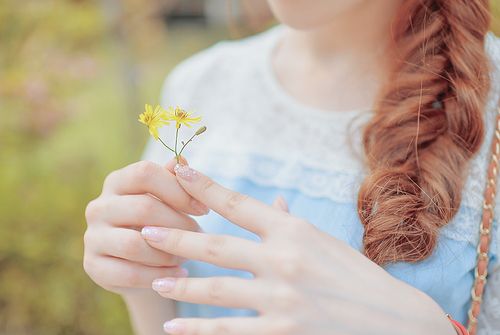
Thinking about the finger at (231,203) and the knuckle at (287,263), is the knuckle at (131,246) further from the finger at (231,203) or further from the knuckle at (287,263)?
the knuckle at (287,263)

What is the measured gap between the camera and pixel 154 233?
0.83 m

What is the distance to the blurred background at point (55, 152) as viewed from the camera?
8.81 feet

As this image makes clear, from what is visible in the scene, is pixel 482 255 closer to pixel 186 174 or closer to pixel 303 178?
pixel 303 178

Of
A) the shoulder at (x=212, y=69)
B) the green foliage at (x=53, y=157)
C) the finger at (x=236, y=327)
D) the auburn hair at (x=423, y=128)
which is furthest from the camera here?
the green foliage at (x=53, y=157)

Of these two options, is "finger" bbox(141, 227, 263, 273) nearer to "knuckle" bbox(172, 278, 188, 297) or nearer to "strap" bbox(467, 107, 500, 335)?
"knuckle" bbox(172, 278, 188, 297)

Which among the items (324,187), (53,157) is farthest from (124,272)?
(53,157)

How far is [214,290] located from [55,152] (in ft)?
8.20

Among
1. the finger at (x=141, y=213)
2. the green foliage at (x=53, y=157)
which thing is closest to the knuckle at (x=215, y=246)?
the finger at (x=141, y=213)

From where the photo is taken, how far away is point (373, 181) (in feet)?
3.17

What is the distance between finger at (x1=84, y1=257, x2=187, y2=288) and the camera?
90 cm

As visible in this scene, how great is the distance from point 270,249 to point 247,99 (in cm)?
67

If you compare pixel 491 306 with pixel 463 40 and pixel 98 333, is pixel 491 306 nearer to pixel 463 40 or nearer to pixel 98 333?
pixel 463 40

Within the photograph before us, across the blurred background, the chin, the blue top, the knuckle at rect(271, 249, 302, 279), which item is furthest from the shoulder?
the blurred background

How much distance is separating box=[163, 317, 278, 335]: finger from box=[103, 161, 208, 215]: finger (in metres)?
0.16
